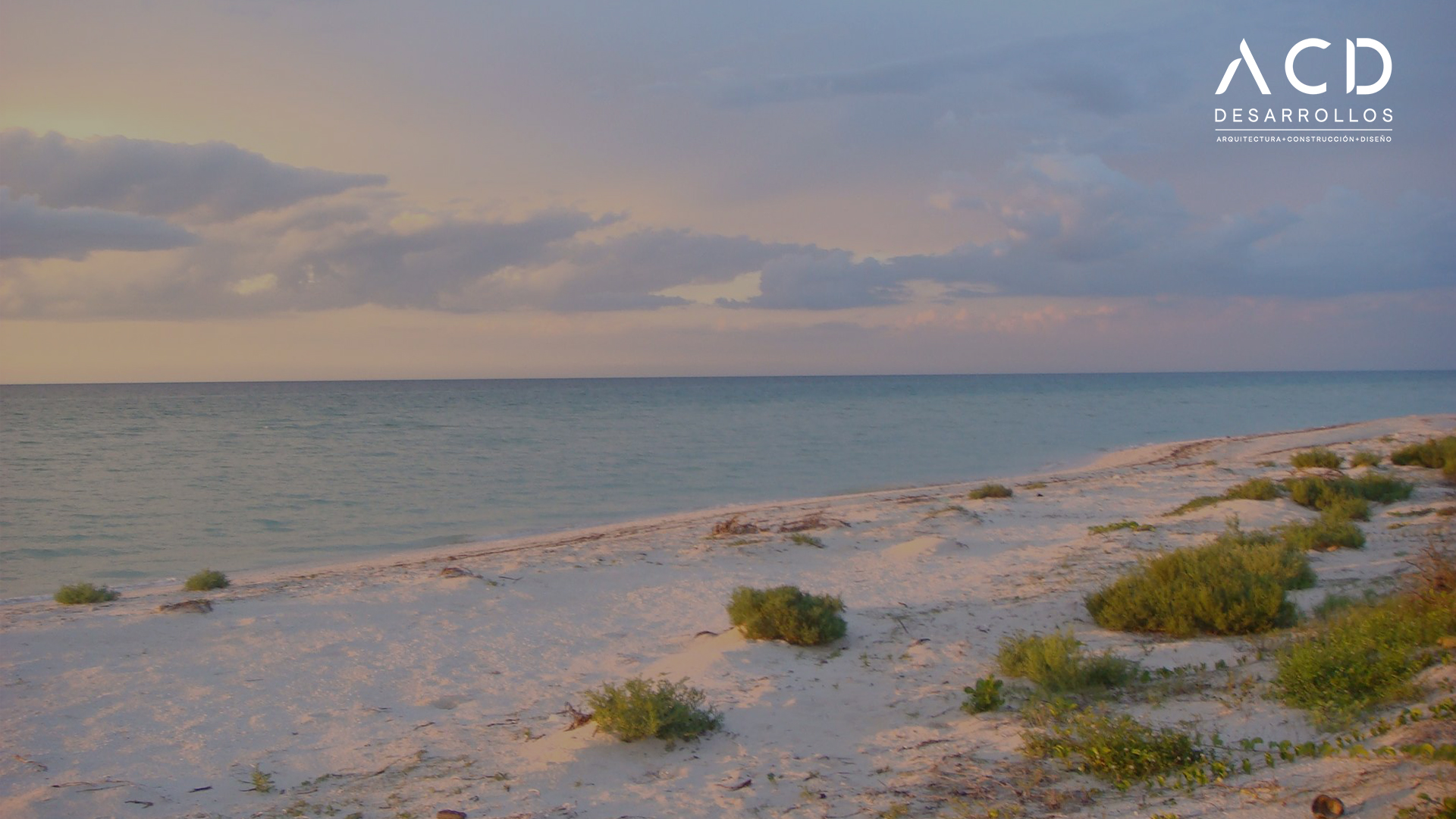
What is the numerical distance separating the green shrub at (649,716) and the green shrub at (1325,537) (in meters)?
7.48

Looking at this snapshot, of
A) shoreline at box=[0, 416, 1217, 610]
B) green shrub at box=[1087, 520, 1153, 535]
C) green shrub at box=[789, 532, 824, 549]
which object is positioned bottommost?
shoreline at box=[0, 416, 1217, 610]

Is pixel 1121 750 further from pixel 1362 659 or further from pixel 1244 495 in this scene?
pixel 1244 495

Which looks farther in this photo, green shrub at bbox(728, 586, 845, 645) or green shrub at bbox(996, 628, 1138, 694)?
green shrub at bbox(728, 586, 845, 645)

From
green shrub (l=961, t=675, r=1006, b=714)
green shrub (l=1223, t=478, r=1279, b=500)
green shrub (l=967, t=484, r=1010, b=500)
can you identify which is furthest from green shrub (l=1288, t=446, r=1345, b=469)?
green shrub (l=961, t=675, r=1006, b=714)

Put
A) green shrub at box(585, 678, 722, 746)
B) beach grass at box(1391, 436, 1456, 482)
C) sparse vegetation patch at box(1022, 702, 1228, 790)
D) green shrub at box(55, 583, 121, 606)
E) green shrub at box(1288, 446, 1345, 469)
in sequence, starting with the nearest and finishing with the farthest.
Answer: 1. sparse vegetation patch at box(1022, 702, 1228, 790)
2. green shrub at box(585, 678, 722, 746)
3. green shrub at box(55, 583, 121, 606)
4. beach grass at box(1391, 436, 1456, 482)
5. green shrub at box(1288, 446, 1345, 469)

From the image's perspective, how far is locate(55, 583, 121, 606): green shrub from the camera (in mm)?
10594

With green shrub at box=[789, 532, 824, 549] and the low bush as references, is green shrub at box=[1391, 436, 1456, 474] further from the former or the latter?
the low bush

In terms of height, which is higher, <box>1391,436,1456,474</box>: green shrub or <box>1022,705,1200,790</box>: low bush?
<box>1391,436,1456,474</box>: green shrub

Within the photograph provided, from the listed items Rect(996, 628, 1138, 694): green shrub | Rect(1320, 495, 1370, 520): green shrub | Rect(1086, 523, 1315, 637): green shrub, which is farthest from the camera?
Rect(1320, 495, 1370, 520): green shrub

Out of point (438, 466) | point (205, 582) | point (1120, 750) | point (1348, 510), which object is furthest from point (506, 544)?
point (438, 466)

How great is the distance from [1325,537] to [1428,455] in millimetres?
10275

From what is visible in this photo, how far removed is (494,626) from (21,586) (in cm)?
1003

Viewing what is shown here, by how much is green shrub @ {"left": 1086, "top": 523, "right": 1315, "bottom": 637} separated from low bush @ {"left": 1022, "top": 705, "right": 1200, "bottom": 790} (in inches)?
96.1

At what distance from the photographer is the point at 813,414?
196 feet
